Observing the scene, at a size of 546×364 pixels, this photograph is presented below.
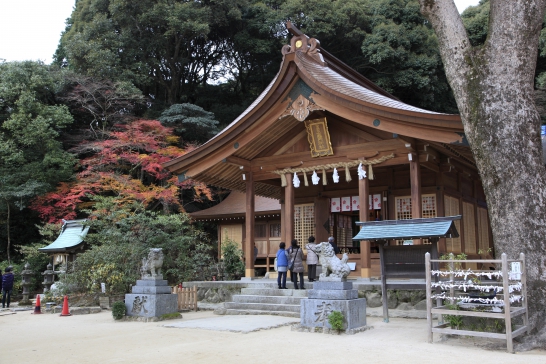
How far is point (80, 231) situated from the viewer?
17.0 meters

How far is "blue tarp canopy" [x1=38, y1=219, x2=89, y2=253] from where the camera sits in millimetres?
16344

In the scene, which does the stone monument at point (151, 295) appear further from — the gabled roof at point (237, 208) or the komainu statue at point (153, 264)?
the gabled roof at point (237, 208)

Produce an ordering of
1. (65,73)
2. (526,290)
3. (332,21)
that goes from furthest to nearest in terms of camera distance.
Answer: (332,21), (65,73), (526,290)

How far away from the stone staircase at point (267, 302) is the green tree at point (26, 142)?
44.2ft

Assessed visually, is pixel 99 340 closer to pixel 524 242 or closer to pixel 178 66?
pixel 524 242

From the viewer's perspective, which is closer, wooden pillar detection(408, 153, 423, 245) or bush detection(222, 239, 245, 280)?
wooden pillar detection(408, 153, 423, 245)

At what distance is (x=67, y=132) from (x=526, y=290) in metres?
24.6

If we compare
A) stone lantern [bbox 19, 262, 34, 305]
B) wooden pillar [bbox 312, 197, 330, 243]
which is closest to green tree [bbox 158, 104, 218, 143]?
stone lantern [bbox 19, 262, 34, 305]

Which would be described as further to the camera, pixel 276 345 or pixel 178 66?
pixel 178 66

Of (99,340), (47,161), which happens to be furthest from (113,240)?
(47,161)

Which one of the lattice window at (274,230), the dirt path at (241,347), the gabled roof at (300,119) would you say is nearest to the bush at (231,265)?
the gabled roof at (300,119)

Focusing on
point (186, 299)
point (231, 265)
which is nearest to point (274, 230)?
point (231, 265)

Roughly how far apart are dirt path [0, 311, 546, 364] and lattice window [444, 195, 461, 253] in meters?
4.53

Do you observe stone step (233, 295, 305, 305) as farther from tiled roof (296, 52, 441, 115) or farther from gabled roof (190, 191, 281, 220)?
gabled roof (190, 191, 281, 220)
